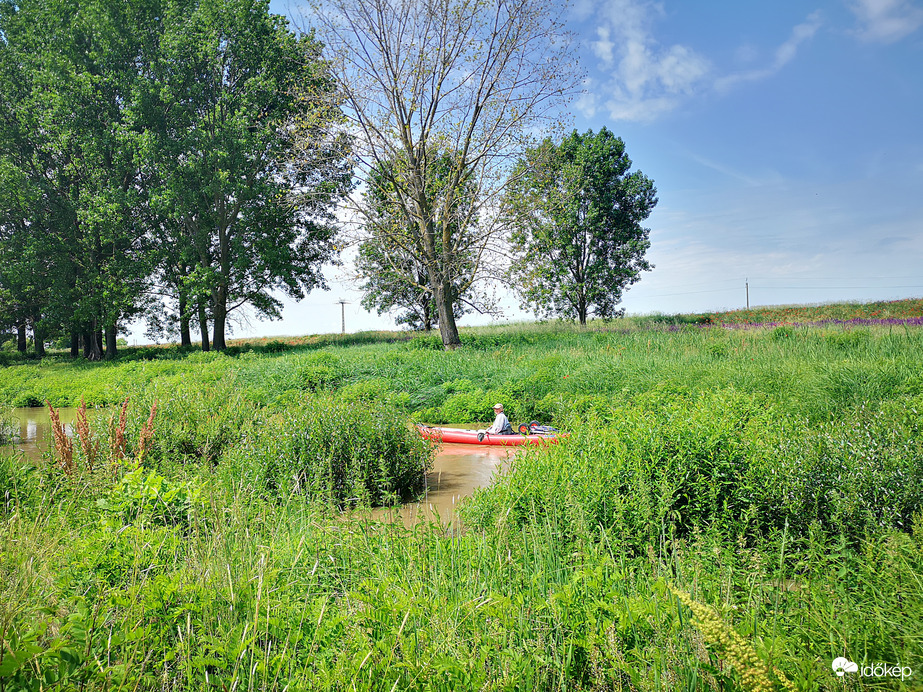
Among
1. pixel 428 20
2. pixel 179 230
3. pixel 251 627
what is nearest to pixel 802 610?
pixel 251 627

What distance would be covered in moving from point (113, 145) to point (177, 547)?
91.8 feet

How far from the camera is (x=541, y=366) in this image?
12.9 metres

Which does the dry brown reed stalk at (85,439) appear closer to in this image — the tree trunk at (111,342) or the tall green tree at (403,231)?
the tall green tree at (403,231)

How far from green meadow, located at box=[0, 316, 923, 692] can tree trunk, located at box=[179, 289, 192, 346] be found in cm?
1777

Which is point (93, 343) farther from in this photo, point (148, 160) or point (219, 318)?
point (148, 160)

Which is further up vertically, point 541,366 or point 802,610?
point 541,366

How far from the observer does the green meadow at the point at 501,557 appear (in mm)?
2381

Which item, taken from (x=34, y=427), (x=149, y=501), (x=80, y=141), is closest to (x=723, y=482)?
(x=149, y=501)

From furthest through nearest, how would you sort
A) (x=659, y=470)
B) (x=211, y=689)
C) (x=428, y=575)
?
(x=659, y=470) < (x=428, y=575) < (x=211, y=689)

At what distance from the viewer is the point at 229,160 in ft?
76.2

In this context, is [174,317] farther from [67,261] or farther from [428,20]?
[428,20]

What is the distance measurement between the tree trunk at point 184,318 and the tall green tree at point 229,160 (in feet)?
0.66

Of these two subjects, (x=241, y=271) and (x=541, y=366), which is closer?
(x=541, y=366)
